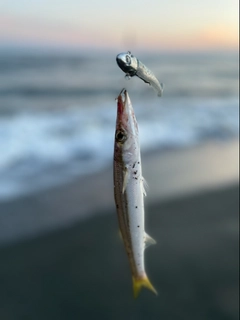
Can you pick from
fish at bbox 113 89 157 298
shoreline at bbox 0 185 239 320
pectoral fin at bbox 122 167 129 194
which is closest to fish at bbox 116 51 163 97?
fish at bbox 113 89 157 298

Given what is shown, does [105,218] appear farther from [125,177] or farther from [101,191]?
[125,177]

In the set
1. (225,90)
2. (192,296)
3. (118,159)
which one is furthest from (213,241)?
(225,90)

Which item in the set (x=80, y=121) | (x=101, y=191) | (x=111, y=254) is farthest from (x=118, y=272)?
(x=80, y=121)

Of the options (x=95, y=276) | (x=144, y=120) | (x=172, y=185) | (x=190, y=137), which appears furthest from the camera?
(x=144, y=120)

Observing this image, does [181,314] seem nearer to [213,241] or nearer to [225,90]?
[213,241]

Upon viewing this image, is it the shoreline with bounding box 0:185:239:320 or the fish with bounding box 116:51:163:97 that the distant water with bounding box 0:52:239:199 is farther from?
the shoreline with bounding box 0:185:239:320

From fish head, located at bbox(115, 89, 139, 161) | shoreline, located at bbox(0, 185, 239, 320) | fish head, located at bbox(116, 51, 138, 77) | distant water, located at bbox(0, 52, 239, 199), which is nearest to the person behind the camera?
fish head, located at bbox(116, 51, 138, 77)

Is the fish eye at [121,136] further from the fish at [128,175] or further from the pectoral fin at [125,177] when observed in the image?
the pectoral fin at [125,177]
